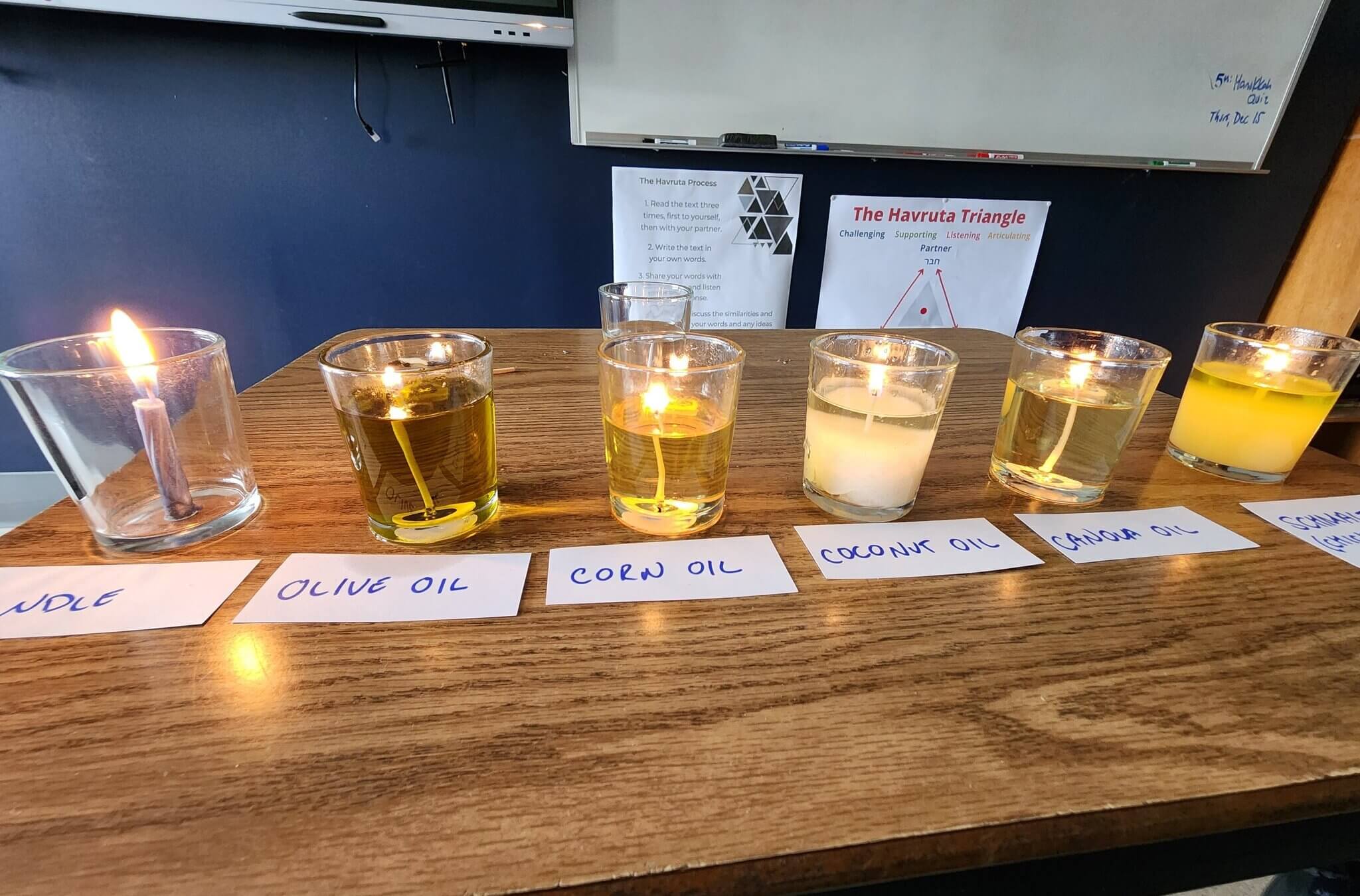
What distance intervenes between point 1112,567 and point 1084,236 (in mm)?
1668

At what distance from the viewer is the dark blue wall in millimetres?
1178

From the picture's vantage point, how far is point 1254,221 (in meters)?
1.70

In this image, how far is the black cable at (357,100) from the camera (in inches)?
47.5

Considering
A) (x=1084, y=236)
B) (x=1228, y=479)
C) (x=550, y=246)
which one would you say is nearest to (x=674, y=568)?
(x=1228, y=479)

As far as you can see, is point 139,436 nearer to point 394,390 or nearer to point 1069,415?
point 394,390

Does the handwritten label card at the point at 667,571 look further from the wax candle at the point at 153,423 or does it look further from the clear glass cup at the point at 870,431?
the wax candle at the point at 153,423

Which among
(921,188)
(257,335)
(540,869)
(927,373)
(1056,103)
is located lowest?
(257,335)

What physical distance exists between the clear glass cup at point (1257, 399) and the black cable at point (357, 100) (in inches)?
57.1

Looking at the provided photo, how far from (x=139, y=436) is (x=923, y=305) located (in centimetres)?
170

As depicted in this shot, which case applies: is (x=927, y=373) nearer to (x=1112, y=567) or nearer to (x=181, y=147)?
(x=1112, y=567)

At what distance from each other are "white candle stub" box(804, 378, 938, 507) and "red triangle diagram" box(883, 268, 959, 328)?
53.8 inches

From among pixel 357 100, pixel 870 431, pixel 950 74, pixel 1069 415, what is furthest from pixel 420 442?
pixel 950 74

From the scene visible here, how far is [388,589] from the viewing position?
0.32 m

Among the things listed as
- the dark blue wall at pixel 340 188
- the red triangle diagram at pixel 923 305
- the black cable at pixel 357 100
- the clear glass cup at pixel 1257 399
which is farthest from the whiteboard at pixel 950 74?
the clear glass cup at pixel 1257 399
